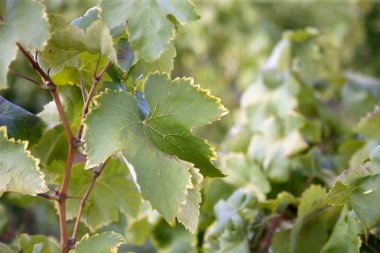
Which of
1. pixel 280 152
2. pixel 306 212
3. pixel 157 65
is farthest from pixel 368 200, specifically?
pixel 280 152

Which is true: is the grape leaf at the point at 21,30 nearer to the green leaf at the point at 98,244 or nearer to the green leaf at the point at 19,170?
the green leaf at the point at 19,170

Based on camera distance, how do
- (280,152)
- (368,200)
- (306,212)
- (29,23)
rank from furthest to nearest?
(280,152)
(306,212)
(368,200)
(29,23)

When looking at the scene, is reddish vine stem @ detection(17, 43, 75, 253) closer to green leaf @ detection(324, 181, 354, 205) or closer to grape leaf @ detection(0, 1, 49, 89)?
grape leaf @ detection(0, 1, 49, 89)

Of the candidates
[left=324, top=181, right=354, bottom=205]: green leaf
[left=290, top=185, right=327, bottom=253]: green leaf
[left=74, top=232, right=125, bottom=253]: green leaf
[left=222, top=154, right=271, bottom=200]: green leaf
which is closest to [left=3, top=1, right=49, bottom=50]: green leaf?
[left=74, top=232, right=125, bottom=253]: green leaf

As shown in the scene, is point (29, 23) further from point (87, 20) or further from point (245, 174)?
point (245, 174)

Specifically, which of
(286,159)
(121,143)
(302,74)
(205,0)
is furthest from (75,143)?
(205,0)

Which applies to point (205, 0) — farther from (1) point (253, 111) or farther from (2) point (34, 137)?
(2) point (34, 137)

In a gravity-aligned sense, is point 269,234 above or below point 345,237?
below
